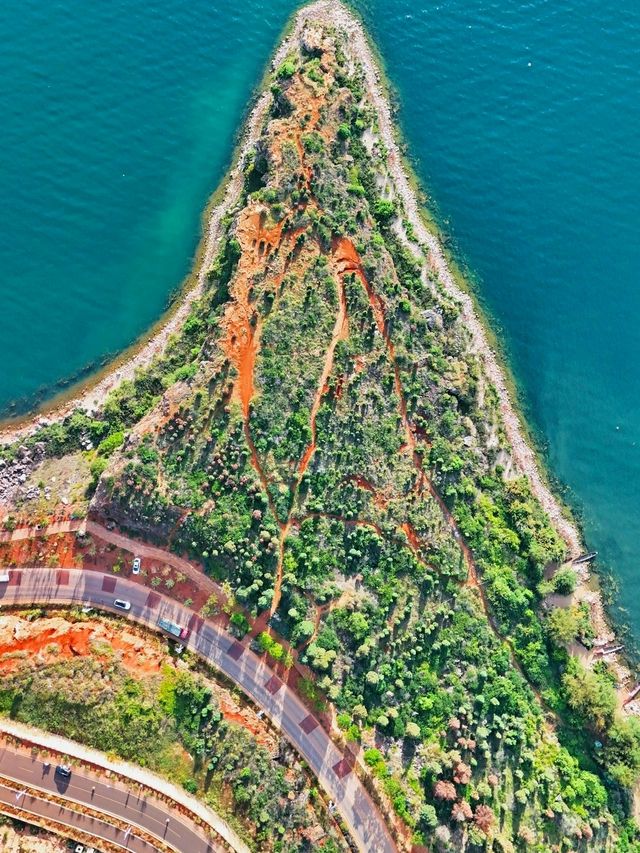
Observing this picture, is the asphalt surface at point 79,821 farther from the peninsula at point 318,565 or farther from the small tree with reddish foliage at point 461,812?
the small tree with reddish foliage at point 461,812

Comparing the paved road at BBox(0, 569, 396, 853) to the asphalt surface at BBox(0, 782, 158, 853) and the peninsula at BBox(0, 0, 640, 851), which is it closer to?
the peninsula at BBox(0, 0, 640, 851)

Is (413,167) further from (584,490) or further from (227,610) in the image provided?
(227,610)

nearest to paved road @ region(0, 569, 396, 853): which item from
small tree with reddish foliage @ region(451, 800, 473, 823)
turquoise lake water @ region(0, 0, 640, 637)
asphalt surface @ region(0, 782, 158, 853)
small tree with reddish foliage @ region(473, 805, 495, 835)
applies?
small tree with reddish foliage @ region(451, 800, 473, 823)

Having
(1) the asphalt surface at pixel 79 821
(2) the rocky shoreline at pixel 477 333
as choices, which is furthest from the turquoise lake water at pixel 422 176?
(1) the asphalt surface at pixel 79 821

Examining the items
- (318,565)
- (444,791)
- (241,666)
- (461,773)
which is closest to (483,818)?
(461,773)

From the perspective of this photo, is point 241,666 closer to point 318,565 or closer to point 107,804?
point 318,565
